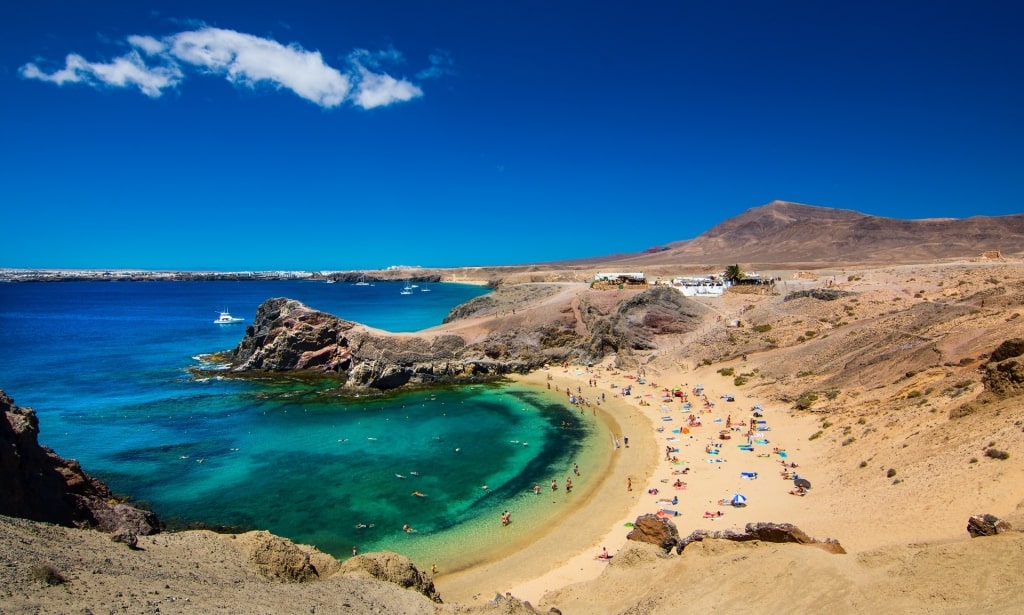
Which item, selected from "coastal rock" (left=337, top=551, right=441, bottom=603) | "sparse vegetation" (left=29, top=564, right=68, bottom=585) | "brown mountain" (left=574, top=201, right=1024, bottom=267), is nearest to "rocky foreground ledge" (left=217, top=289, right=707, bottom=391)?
"coastal rock" (left=337, top=551, right=441, bottom=603)

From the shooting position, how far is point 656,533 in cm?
1462

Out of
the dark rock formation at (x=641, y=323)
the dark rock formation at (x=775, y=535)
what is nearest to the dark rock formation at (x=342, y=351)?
the dark rock formation at (x=641, y=323)

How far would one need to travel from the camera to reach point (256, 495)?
80.5 ft

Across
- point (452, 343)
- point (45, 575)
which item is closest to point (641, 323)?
point (452, 343)

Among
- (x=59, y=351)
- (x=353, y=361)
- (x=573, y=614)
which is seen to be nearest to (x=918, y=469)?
(x=573, y=614)

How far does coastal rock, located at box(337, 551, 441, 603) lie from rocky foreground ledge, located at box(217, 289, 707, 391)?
3327cm

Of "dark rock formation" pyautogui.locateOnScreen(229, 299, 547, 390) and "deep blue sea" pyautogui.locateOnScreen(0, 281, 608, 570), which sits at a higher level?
"dark rock formation" pyautogui.locateOnScreen(229, 299, 547, 390)

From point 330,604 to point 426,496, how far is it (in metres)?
15.6

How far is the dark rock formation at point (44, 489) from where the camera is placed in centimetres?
1035

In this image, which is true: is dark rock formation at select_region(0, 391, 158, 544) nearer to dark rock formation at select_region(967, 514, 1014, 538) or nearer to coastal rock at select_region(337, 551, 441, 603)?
coastal rock at select_region(337, 551, 441, 603)

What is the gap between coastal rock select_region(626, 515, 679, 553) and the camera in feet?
47.3

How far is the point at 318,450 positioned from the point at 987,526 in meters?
28.1

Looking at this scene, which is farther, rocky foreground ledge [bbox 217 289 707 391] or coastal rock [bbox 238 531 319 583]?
rocky foreground ledge [bbox 217 289 707 391]

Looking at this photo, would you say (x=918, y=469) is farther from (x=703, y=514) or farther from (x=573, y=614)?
(x=573, y=614)
